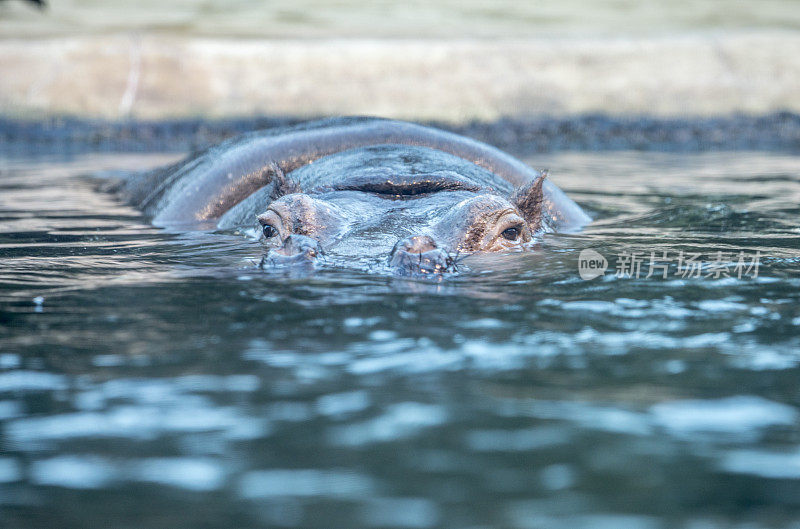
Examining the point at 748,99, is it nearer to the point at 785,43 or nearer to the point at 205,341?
the point at 785,43

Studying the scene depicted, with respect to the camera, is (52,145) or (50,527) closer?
(50,527)

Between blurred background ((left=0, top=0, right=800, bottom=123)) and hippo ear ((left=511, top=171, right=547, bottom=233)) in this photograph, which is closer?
hippo ear ((left=511, top=171, right=547, bottom=233))

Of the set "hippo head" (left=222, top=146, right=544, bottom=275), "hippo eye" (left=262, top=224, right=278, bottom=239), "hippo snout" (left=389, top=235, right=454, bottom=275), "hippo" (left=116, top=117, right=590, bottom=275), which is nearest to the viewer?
"hippo snout" (left=389, top=235, right=454, bottom=275)

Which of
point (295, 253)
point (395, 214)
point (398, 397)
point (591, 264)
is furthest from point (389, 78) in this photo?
point (398, 397)

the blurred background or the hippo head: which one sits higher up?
the blurred background

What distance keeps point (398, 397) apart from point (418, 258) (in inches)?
63.2

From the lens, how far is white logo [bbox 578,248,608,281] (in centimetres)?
458

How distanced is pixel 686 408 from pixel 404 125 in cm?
504

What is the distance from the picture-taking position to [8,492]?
227 cm

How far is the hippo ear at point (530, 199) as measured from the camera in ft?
19.3

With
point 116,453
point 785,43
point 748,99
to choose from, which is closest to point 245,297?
point 116,453

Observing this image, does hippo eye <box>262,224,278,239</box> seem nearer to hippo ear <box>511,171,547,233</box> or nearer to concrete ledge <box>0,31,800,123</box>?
hippo ear <box>511,171,547,233</box>

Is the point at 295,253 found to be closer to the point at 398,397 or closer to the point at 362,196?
the point at 362,196

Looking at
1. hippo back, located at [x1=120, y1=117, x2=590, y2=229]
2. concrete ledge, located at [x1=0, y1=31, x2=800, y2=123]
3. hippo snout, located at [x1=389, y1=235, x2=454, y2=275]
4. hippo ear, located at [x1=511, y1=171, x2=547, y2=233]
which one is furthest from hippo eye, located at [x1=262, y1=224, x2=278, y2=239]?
concrete ledge, located at [x1=0, y1=31, x2=800, y2=123]
